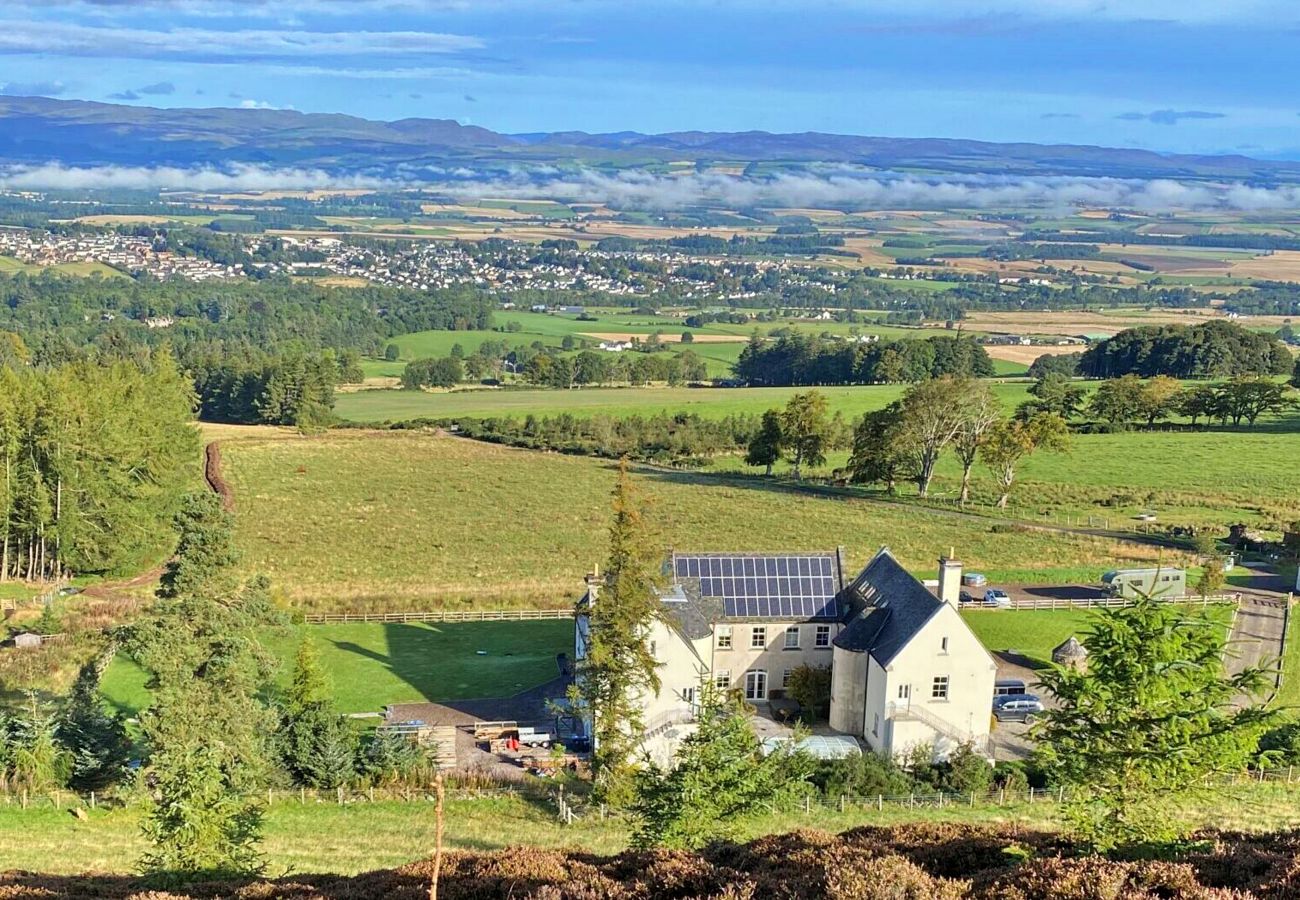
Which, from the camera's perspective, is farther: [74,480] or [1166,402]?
[1166,402]

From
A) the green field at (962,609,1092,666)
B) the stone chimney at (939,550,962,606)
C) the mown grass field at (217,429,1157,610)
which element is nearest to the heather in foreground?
the stone chimney at (939,550,962,606)

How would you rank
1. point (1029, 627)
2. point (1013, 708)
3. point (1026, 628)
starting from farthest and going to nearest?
1. point (1029, 627)
2. point (1026, 628)
3. point (1013, 708)

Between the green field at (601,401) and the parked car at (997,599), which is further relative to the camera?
the green field at (601,401)

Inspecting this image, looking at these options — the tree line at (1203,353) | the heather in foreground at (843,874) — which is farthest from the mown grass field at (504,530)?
the tree line at (1203,353)

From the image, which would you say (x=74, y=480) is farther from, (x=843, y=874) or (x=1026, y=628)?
(x=843, y=874)

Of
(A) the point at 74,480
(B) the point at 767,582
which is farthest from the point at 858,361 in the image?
(B) the point at 767,582

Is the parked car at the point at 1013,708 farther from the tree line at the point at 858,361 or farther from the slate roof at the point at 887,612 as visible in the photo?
the tree line at the point at 858,361
